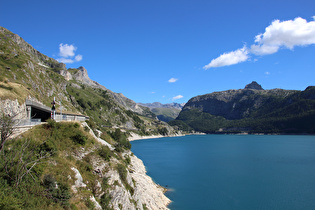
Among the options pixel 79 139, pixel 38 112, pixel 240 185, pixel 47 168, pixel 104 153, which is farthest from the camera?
pixel 240 185

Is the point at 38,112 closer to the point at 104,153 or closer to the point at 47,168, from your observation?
the point at 104,153

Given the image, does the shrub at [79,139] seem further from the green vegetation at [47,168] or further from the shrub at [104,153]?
the shrub at [104,153]

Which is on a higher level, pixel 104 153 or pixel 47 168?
pixel 104 153

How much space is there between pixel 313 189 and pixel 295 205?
16.4m

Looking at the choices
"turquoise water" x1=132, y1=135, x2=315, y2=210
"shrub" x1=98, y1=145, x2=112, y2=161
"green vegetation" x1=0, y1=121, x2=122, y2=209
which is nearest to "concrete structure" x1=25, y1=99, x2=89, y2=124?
"green vegetation" x1=0, y1=121, x2=122, y2=209

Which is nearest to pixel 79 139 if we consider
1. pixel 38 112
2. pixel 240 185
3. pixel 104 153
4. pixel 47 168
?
pixel 104 153

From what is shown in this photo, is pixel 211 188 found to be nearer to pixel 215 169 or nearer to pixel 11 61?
pixel 215 169

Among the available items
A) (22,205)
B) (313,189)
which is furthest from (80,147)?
(313,189)

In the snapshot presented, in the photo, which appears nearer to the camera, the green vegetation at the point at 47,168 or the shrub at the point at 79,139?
the green vegetation at the point at 47,168

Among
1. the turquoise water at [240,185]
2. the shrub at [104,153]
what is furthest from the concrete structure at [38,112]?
the turquoise water at [240,185]

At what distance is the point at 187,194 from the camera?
185 feet

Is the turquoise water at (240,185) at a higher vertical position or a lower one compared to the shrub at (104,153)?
lower

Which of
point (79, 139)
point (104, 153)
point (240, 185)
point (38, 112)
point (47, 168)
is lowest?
point (240, 185)

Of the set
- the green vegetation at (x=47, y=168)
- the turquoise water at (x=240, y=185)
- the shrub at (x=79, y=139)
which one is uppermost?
the shrub at (x=79, y=139)
